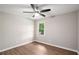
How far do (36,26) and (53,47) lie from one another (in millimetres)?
478

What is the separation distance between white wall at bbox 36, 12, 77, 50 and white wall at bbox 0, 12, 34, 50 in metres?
0.18

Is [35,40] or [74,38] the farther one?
[35,40]

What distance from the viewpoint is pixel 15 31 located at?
3.35 ft

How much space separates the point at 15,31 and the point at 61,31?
0.84 meters

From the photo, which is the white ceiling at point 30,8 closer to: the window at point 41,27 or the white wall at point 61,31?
the white wall at point 61,31

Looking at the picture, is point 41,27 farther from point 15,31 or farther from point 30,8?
point 15,31

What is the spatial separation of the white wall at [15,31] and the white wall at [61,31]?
0.58 feet

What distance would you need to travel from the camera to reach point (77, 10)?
79 centimetres

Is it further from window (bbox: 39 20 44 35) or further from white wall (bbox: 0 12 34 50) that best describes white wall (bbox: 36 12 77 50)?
white wall (bbox: 0 12 34 50)

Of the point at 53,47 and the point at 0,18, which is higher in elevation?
the point at 0,18

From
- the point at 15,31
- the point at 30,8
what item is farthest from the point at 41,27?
the point at 15,31
